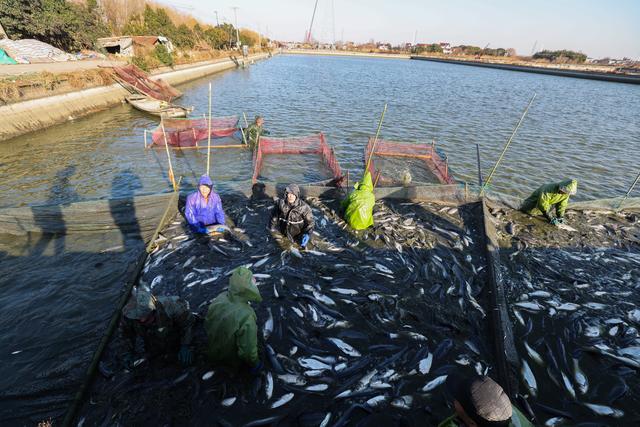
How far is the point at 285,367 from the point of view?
4.07 metres

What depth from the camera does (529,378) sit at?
412 cm

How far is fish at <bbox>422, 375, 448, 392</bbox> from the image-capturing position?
392cm

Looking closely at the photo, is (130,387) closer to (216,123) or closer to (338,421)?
(338,421)

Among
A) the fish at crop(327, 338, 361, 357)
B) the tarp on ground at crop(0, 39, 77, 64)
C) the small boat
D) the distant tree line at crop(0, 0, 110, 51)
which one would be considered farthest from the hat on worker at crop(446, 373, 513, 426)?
the distant tree line at crop(0, 0, 110, 51)

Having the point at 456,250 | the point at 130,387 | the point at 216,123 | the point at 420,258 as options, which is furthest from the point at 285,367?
the point at 216,123

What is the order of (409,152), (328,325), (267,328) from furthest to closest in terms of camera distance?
(409,152)
(328,325)
(267,328)

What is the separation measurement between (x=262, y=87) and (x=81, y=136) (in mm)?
21166

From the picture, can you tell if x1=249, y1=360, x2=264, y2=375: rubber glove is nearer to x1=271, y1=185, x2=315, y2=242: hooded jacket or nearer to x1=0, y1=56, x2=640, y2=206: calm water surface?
x1=271, y1=185, x2=315, y2=242: hooded jacket

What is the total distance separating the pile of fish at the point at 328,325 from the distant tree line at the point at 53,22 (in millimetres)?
29695

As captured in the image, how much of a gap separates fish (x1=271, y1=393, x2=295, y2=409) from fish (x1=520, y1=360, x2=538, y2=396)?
3214mm

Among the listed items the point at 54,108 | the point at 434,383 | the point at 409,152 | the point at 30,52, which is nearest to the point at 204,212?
the point at 434,383

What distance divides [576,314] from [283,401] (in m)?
5.25

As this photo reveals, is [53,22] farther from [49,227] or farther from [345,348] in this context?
[345,348]

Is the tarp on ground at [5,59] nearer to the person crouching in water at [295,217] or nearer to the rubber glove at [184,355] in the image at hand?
the person crouching in water at [295,217]
